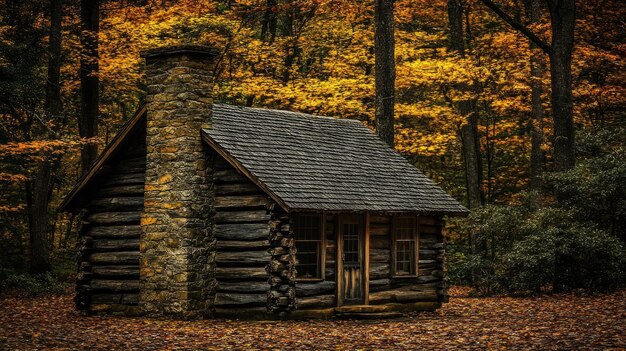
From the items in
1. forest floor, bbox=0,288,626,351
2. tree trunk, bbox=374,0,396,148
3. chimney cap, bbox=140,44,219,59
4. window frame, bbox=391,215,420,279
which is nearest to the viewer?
forest floor, bbox=0,288,626,351

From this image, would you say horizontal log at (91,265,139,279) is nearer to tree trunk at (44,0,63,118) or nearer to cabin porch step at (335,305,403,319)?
cabin porch step at (335,305,403,319)

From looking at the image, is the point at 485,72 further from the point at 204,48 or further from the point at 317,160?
the point at 204,48

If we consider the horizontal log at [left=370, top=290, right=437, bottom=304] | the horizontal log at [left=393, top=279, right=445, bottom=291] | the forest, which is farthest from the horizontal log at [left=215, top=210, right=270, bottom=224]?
the forest

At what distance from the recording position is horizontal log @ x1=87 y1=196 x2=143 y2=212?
770 inches

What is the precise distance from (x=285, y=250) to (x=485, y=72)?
15.8m

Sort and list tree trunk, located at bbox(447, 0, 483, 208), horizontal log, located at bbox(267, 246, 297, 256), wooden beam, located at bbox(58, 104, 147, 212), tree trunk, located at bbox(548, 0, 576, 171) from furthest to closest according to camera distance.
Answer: tree trunk, located at bbox(447, 0, 483, 208) → tree trunk, located at bbox(548, 0, 576, 171) → wooden beam, located at bbox(58, 104, 147, 212) → horizontal log, located at bbox(267, 246, 297, 256)

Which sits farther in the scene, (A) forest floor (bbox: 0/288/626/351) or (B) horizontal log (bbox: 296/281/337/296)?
(B) horizontal log (bbox: 296/281/337/296)

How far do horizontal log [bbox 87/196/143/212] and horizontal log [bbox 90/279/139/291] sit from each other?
1.78m

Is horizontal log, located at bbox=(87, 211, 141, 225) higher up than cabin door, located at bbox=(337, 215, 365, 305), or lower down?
higher up

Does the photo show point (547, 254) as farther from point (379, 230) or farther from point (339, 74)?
point (339, 74)

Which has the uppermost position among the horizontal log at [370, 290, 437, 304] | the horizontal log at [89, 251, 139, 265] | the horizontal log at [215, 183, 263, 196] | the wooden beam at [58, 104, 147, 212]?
the wooden beam at [58, 104, 147, 212]

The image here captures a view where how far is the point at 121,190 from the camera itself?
19906 millimetres

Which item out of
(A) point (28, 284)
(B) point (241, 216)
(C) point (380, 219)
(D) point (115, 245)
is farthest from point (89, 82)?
(C) point (380, 219)

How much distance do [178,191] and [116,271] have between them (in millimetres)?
3081
